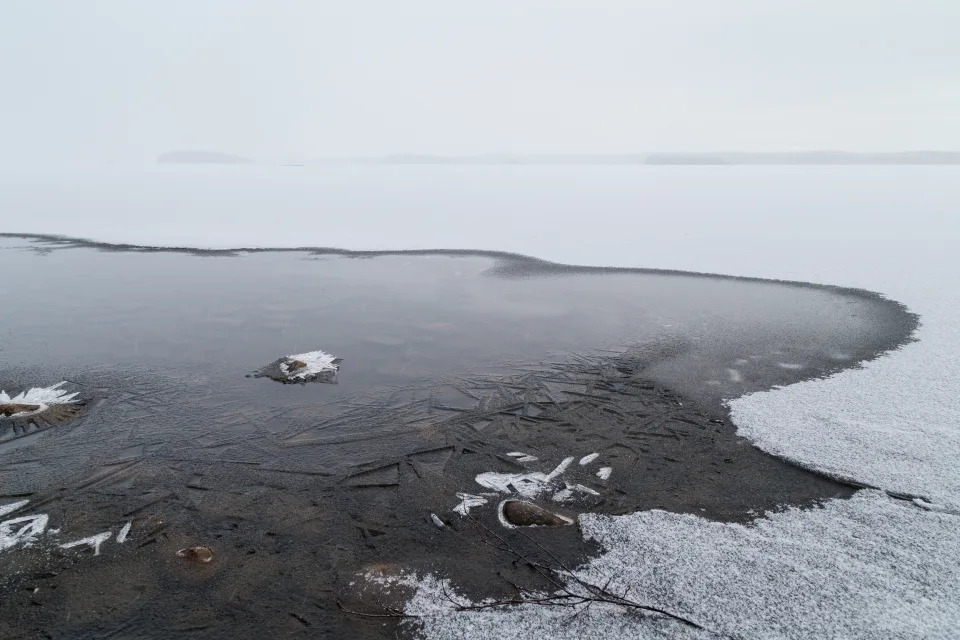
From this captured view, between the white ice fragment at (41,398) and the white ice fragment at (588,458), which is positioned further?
the white ice fragment at (41,398)

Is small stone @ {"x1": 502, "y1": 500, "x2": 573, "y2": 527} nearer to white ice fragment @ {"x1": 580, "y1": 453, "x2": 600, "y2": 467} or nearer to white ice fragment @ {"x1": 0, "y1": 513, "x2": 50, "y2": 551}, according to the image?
white ice fragment @ {"x1": 580, "y1": 453, "x2": 600, "y2": 467}

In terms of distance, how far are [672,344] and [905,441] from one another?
13.2 feet

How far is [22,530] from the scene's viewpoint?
5090 mm

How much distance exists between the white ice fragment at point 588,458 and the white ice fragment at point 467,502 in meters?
1.33

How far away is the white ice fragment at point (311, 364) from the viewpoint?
8.61 meters

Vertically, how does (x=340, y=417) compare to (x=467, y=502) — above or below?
above

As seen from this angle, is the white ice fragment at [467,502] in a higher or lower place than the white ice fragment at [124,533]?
higher

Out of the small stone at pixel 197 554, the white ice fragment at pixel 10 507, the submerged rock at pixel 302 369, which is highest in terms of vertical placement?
the submerged rock at pixel 302 369

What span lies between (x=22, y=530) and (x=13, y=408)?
313 centimetres

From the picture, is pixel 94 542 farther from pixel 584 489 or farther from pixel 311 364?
pixel 584 489

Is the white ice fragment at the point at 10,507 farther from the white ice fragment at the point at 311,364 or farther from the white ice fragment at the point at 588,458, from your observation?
the white ice fragment at the point at 588,458

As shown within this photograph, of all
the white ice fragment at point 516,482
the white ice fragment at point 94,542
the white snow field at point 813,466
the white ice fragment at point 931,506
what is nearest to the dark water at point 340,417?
the white ice fragment at point 94,542

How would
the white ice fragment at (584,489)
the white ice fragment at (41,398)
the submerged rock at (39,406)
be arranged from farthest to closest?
the white ice fragment at (41,398) → the submerged rock at (39,406) → the white ice fragment at (584,489)

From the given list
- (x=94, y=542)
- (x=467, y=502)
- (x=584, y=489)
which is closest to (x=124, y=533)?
(x=94, y=542)
